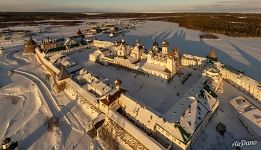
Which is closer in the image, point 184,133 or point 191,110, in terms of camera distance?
point 184,133

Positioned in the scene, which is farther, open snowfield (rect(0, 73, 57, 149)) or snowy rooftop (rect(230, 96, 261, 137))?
snowy rooftop (rect(230, 96, 261, 137))

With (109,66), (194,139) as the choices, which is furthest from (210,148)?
(109,66)

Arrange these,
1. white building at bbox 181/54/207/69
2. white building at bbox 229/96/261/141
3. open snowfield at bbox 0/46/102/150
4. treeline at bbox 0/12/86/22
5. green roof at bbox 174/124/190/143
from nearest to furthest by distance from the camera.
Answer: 1. green roof at bbox 174/124/190/143
2. open snowfield at bbox 0/46/102/150
3. white building at bbox 229/96/261/141
4. white building at bbox 181/54/207/69
5. treeline at bbox 0/12/86/22

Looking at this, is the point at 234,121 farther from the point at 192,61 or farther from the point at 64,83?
the point at 64,83

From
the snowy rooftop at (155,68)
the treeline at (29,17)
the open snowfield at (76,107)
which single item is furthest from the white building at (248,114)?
the treeline at (29,17)

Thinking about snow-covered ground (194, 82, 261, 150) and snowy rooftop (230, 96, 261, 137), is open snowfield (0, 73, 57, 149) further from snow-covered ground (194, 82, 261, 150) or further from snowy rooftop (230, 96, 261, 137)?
snowy rooftop (230, 96, 261, 137)

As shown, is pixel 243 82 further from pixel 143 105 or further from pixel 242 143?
pixel 143 105

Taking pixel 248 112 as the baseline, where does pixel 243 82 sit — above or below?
above

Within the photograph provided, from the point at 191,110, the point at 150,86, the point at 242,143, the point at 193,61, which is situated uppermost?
the point at 193,61

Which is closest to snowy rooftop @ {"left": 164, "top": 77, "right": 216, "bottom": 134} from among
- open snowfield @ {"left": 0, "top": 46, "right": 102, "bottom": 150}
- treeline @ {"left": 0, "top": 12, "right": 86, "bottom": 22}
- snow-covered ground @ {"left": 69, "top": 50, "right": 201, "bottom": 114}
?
snow-covered ground @ {"left": 69, "top": 50, "right": 201, "bottom": 114}

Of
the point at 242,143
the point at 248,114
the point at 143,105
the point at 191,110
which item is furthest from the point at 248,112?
the point at 143,105

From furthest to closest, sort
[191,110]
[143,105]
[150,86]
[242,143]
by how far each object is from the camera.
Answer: [150,86]
[143,105]
[191,110]
[242,143]
